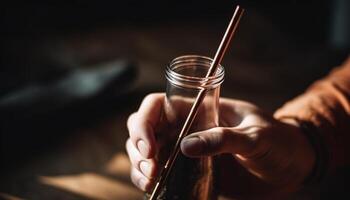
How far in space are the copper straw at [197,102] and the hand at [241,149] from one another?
2 centimetres

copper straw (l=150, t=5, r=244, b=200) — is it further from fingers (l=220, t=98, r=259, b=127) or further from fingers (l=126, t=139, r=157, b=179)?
fingers (l=220, t=98, r=259, b=127)

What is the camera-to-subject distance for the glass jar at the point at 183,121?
1.58ft

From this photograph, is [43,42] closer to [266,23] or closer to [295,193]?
[266,23]

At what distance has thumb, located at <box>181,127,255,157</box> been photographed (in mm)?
465

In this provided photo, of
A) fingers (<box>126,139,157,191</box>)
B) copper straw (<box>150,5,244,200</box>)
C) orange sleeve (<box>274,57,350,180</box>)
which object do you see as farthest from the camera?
orange sleeve (<box>274,57,350,180</box>)

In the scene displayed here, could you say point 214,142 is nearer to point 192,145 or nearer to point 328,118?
point 192,145

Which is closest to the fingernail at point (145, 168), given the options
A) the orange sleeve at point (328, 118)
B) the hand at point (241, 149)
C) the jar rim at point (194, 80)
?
the hand at point (241, 149)

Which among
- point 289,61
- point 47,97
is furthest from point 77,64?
point 289,61

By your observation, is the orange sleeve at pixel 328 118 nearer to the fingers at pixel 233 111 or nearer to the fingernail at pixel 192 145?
the fingers at pixel 233 111

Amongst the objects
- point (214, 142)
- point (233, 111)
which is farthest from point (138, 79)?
point (214, 142)

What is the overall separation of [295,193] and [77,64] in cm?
56

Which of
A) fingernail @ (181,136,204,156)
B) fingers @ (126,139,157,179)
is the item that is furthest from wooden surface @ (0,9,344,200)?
fingernail @ (181,136,204,156)

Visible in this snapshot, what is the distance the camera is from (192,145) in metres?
0.46

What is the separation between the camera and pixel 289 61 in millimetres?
1052
